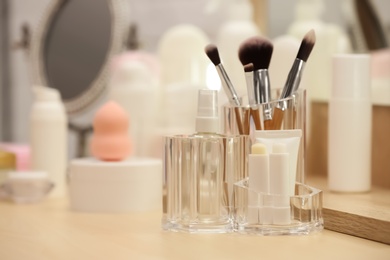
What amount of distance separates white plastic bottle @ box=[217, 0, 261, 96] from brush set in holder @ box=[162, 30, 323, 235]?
12.3 inches

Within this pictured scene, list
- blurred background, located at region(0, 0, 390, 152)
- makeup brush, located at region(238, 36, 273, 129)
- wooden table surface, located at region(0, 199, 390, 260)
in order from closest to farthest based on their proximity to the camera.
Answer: wooden table surface, located at region(0, 199, 390, 260), makeup brush, located at region(238, 36, 273, 129), blurred background, located at region(0, 0, 390, 152)

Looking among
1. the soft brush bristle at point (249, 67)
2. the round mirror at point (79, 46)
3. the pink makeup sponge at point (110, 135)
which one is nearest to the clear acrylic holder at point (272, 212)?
the soft brush bristle at point (249, 67)

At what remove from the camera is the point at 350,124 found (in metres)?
0.92

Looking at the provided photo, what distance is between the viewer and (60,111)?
1092 millimetres

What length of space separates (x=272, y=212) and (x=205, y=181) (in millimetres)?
76

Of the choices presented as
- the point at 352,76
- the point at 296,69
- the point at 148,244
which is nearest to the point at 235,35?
the point at 352,76

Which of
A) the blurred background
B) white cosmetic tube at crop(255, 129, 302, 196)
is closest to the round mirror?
the blurred background

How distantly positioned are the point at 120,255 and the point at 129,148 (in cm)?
31

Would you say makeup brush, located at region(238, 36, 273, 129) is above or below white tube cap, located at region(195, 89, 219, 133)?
above

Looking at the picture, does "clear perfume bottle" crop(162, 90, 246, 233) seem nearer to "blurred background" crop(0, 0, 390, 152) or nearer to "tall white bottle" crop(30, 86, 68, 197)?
"tall white bottle" crop(30, 86, 68, 197)

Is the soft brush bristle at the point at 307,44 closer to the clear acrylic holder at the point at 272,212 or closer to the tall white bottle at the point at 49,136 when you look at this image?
the clear acrylic holder at the point at 272,212

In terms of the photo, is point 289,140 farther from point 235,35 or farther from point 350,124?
point 235,35

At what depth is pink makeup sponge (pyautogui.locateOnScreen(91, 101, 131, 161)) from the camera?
0.96 m

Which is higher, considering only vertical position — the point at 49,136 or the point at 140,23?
the point at 140,23
